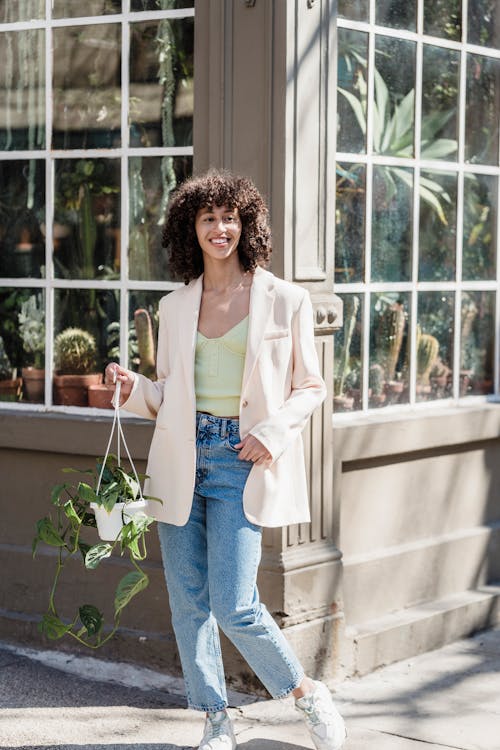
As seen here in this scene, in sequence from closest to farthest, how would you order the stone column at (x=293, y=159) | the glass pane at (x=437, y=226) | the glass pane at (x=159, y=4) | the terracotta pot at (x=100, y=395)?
the stone column at (x=293, y=159), the glass pane at (x=159, y=4), the terracotta pot at (x=100, y=395), the glass pane at (x=437, y=226)

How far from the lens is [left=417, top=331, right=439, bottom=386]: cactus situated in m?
6.13

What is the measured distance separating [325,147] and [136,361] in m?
1.23

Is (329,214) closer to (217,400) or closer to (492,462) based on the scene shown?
(217,400)

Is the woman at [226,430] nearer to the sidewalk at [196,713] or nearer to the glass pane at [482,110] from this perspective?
the sidewalk at [196,713]

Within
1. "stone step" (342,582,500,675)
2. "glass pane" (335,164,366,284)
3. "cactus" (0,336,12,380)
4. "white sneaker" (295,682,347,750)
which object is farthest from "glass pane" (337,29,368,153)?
"white sneaker" (295,682,347,750)

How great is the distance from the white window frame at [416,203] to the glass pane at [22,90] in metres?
1.34

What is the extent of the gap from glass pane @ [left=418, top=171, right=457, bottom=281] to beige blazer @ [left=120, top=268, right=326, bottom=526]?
1.81 metres

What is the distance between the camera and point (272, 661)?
171 inches

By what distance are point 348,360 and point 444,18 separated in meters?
1.68

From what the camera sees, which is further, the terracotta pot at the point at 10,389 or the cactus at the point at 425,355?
the cactus at the point at 425,355

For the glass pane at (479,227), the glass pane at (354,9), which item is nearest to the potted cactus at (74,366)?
the glass pane at (354,9)

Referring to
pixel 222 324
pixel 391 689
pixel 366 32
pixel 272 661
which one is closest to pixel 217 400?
pixel 222 324

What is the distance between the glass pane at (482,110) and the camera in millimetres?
6297

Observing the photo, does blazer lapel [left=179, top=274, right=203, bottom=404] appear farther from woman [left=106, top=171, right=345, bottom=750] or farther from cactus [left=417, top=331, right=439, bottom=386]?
cactus [left=417, top=331, right=439, bottom=386]
